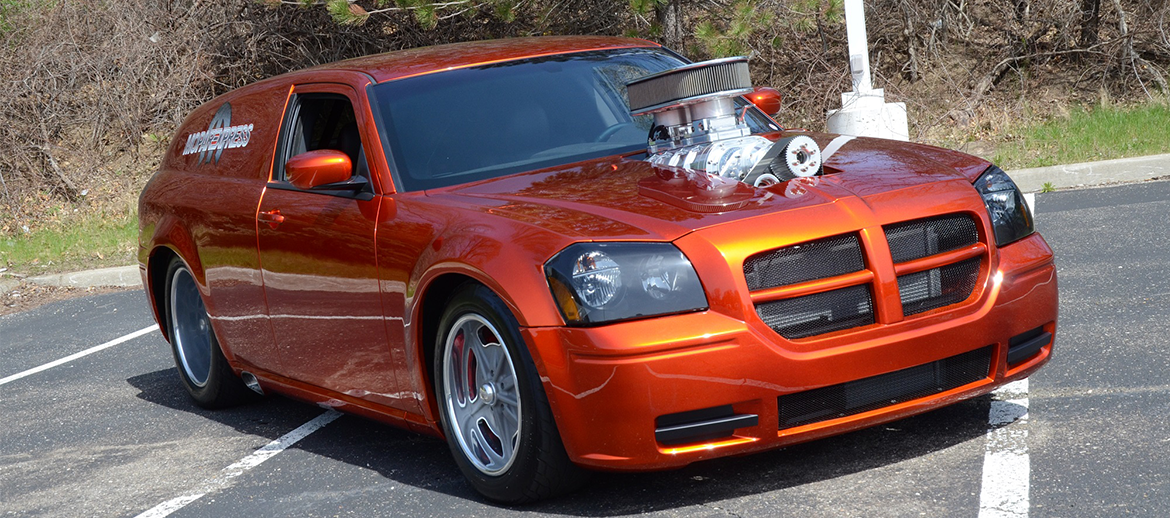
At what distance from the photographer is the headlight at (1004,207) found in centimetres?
419

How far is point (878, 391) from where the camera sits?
384 centimetres

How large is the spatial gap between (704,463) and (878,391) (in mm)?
807


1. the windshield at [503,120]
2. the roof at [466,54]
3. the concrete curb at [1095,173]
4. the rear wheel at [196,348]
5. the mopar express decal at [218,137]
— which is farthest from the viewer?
the concrete curb at [1095,173]

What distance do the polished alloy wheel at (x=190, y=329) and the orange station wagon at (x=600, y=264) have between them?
743 millimetres

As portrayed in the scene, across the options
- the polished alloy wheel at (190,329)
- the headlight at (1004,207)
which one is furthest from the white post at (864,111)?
the headlight at (1004,207)

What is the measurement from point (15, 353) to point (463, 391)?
555cm

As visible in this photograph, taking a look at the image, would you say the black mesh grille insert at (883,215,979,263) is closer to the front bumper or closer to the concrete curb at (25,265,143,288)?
the front bumper

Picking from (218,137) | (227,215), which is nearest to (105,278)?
(218,137)

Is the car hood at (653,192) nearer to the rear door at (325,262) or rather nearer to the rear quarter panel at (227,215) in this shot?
the rear door at (325,262)

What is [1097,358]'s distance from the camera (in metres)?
5.21

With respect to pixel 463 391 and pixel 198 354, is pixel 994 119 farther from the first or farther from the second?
pixel 463 391

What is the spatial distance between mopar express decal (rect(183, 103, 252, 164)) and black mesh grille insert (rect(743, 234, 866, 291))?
9.66 feet

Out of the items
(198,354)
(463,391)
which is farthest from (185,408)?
(463,391)

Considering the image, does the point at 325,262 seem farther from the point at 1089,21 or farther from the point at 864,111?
the point at 1089,21
